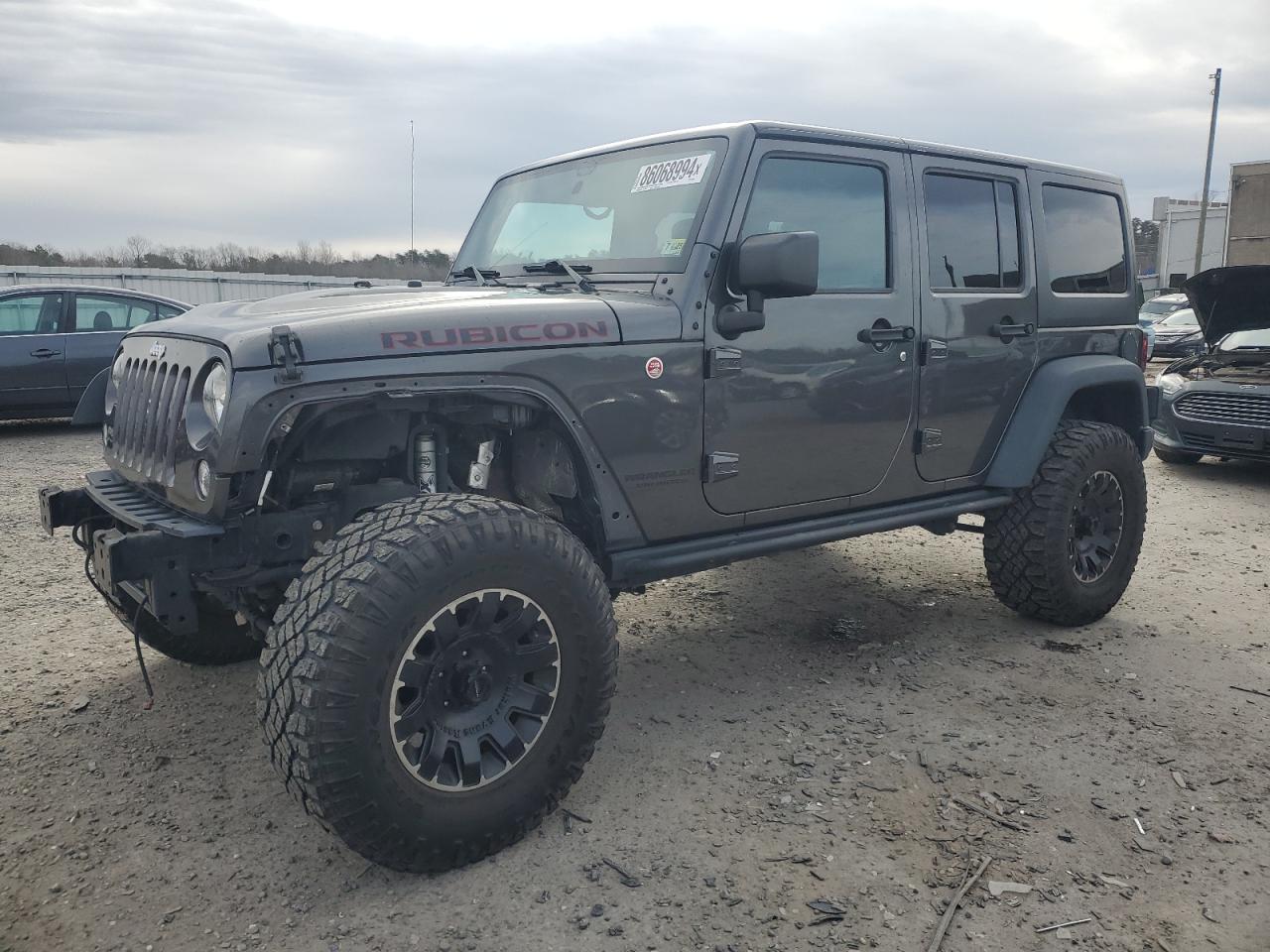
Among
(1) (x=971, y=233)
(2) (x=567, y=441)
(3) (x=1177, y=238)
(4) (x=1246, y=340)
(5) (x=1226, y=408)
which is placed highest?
(3) (x=1177, y=238)

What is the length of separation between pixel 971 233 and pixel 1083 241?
0.90 m

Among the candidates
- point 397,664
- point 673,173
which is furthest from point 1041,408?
point 397,664

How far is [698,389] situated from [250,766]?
191cm

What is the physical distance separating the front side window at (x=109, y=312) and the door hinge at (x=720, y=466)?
326 inches

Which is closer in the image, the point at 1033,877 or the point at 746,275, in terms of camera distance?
the point at 1033,877

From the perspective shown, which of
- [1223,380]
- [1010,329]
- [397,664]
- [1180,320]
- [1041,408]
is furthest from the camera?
[1180,320]

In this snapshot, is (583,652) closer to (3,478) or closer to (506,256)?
(506,256)

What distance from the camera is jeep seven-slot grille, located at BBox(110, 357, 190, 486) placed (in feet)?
9.07

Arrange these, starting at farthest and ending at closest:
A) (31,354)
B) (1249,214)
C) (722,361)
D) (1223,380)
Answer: (1249,214) < (31,354) < (1223,380) < (722,361)

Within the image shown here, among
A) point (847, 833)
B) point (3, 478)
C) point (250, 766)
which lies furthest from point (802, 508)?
point (3, 478)

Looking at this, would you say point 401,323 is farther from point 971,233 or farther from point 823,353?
point 971,233

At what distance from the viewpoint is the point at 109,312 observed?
9594 millimetres

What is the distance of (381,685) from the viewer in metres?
2.40

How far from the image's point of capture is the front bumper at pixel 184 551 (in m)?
2.50
